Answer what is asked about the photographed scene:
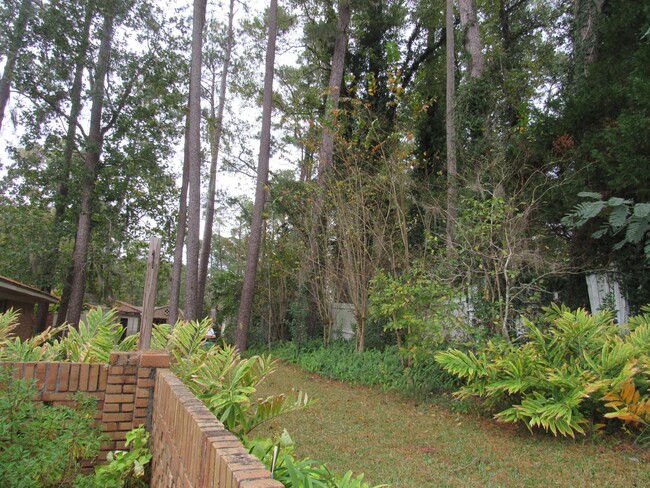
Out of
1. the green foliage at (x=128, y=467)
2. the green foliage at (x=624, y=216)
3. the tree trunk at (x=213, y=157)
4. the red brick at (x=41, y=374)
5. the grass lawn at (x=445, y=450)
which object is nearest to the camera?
the green foliage at (x=128, y=467)

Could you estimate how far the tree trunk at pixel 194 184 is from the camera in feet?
44.7

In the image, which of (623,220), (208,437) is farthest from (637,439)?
(208,437)

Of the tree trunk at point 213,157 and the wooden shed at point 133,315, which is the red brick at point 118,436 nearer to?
the tree trunk at point 213,157

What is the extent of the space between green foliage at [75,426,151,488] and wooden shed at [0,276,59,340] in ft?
36.9

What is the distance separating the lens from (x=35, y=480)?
2990mm

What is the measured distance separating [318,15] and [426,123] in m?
6.62

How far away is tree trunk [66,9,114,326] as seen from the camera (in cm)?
1716

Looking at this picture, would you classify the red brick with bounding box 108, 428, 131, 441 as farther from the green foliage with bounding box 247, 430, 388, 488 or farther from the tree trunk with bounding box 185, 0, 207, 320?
the tree trunk with bounding box 185, 0, 207, 320

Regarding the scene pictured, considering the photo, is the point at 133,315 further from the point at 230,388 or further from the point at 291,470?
the point at 291,470

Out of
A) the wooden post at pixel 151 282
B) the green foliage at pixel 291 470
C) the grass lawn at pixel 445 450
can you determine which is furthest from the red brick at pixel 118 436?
the grass lawn at pixel 445 450

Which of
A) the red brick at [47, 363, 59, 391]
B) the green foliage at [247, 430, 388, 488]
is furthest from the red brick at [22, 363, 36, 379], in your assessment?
the green foliage at [247, 430, 388, 488]

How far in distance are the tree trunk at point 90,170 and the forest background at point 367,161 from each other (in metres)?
0.07


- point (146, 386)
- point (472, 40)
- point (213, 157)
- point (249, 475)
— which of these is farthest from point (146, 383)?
point (213, 157)

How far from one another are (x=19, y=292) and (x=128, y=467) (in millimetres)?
13335
